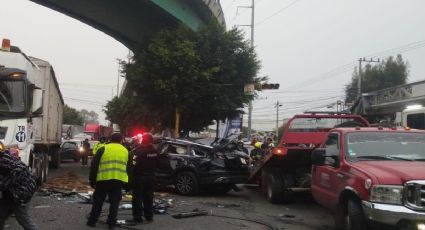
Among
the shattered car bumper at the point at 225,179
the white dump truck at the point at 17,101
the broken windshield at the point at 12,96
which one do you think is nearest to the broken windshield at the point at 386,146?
the shattered car bumper at the point at 225,179

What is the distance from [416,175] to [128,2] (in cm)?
2159

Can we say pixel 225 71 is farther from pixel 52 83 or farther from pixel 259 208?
pixel 259 208

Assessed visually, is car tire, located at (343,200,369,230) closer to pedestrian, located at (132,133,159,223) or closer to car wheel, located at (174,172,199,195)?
pedestrian, located at (132,133,159,223)

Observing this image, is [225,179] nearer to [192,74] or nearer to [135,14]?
[192,74]

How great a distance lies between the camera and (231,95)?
30.4 metres

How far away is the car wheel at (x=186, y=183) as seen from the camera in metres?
15.0

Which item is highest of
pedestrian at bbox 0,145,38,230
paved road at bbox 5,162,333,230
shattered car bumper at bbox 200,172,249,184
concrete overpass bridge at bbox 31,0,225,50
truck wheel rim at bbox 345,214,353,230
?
concrete overpass bridge at bbox 31,0,225,50

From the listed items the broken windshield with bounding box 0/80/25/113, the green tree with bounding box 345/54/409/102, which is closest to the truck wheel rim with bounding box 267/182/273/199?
the broken windshield with bounding box 0/80/25/113

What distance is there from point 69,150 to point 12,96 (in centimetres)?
2278

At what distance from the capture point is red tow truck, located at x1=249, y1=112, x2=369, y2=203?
A: 13430 mm

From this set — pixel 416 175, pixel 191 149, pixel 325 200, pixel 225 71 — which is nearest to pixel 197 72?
pixel 225 71

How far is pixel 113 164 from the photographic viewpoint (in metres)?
9.47

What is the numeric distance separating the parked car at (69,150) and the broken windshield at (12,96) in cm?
2240

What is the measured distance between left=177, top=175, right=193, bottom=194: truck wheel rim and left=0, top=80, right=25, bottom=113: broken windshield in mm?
4940
